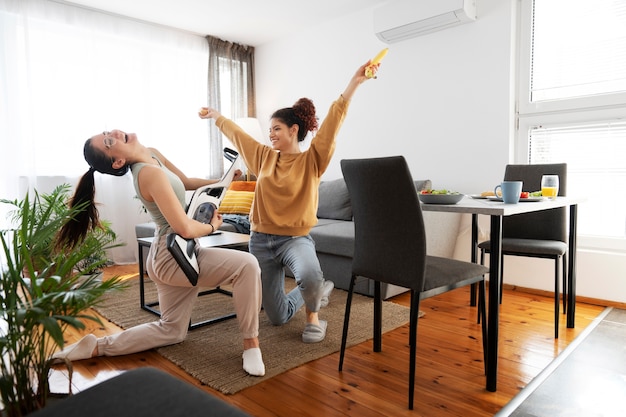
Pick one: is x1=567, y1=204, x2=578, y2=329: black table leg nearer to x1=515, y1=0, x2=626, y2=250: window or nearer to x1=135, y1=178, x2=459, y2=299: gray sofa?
x1=515, y1=0, x2=626, y2=250: window

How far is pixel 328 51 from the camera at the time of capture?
4582mm

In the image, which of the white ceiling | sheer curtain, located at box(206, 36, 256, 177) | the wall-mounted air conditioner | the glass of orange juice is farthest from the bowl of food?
sheer curtain, located at box(206, 36, 256, 177)

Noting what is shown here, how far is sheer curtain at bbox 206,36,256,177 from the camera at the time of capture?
499cm

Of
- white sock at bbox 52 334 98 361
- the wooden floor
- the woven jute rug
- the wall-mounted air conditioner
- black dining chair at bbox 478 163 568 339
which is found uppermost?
the wall-mounted air conditioner

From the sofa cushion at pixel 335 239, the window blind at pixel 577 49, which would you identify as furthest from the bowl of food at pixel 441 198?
the window blind at pixel 577 49

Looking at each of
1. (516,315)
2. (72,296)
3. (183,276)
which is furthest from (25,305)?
(516,315)

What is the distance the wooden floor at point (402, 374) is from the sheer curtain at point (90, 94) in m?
1.97

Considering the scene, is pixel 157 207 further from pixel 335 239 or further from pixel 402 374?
pixel 335 239

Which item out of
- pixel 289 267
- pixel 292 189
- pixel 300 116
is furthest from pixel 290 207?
pixel 300 116

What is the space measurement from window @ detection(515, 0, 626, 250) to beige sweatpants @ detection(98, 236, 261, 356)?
2.38m

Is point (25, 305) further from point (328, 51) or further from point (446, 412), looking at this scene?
point (328, 51)

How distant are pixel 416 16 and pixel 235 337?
9.06 ft

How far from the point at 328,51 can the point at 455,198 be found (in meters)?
3.16

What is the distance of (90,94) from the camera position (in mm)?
4160
